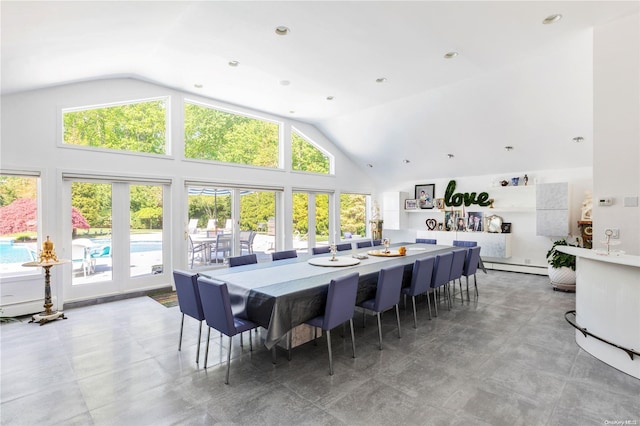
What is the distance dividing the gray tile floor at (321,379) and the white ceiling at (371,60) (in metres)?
2.85

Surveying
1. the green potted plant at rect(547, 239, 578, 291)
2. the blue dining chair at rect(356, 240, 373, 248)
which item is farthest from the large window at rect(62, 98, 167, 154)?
the green potted plant at rect(547, 239, 578, 291)

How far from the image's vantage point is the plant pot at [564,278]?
533 centimetres

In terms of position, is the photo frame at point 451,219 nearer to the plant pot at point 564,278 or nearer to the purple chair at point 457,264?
the plant pot at point 564,278

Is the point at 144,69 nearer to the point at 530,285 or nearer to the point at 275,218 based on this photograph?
the point at 275,218

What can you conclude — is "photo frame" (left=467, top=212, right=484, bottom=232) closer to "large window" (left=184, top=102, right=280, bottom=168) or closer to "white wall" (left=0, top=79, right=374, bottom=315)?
"large window" (left=184, top=102, right=280, bottom=168)

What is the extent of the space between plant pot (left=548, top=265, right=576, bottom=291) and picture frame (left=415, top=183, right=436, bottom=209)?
344 centimetres

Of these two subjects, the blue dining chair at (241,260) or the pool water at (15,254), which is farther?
the pool water at (15,254)

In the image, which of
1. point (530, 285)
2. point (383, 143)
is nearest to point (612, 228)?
point (530, 285)

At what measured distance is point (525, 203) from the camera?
23.2 feet

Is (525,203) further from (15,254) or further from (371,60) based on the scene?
(15,254)

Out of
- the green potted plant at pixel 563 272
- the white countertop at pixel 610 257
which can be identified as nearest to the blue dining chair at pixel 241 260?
the white countertop at pixel 610 257

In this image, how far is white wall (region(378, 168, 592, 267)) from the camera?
632 cm

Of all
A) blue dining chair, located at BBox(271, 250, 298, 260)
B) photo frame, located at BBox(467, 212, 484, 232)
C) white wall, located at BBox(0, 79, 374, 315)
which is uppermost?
white wall, located at BBox(0, 79, 374, 315)

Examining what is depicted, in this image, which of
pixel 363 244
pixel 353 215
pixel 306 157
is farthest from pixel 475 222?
pixel 306 157
